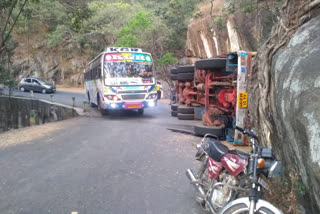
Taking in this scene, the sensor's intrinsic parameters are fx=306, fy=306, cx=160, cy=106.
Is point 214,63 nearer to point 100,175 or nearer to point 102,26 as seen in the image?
point 100,175

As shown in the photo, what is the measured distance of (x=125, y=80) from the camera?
13.3 meters

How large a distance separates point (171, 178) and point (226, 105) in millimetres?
3315

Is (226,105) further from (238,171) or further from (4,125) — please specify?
(4,125)

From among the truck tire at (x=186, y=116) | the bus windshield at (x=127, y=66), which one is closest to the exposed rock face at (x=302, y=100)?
the truck tire at (x=186, y=116)

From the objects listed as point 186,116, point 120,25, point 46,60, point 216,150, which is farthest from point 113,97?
point 46,60

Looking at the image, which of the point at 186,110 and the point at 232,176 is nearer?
the point at 232,176

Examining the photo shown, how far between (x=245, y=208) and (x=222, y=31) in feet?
66.3

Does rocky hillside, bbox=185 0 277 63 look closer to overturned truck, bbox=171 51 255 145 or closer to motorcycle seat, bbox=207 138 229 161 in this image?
overturned truck, bbox=171 51 255 145

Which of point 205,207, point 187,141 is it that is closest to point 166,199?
point 205,207

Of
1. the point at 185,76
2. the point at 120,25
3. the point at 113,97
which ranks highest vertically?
the point at 120,25

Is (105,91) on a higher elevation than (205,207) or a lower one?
higher

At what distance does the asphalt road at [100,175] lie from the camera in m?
4.28

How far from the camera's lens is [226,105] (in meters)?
8.05

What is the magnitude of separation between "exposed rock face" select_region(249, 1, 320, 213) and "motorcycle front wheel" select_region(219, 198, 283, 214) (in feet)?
1.26
